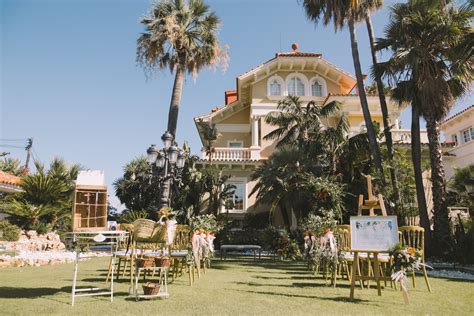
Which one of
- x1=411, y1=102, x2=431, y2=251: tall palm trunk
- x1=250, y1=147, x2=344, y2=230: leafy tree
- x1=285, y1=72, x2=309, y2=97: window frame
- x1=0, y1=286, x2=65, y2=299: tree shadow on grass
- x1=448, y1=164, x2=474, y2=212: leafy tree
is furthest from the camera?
x1=285, y1=72, x2=309, y2=97: window frame

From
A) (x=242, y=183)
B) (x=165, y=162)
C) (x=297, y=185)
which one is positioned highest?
(x=242, y=183)

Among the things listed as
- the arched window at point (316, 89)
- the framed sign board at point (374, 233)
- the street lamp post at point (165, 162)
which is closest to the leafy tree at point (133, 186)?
the arched window at point (316, 89)

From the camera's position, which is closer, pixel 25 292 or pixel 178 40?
pixel 25 292

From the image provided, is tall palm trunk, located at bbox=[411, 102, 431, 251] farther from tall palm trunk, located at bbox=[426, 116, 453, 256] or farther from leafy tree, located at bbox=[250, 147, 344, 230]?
leafy tree, located at bbox=[250, 147, 344, 230]

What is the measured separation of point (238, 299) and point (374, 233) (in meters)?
2.61

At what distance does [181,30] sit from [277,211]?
11.9 metres

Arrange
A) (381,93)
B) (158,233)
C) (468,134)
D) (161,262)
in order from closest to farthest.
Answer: (158,233) < (161,262) < (381,93) < (468,134)

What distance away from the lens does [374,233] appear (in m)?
5.97

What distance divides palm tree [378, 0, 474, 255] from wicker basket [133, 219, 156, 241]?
38.6 ft

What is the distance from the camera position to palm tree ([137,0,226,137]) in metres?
16.5

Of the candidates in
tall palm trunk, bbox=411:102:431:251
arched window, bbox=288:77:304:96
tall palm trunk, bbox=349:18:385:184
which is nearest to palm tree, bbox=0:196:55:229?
tall palm trunk, bbox=349:18:385:184

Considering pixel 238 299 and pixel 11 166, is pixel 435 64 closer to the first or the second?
pixel 238 299

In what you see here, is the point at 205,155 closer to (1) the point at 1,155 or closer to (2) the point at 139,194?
(2) the point at 139,194

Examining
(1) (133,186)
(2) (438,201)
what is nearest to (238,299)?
(2) (438,201)
